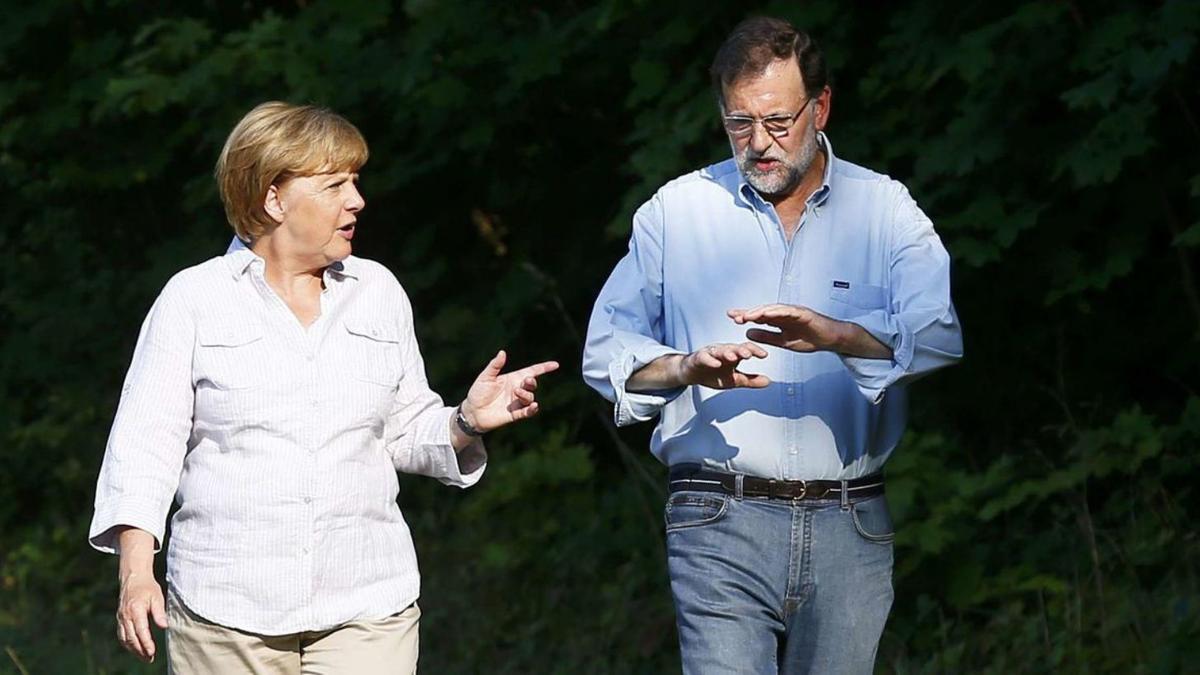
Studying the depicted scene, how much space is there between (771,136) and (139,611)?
5.53 ft

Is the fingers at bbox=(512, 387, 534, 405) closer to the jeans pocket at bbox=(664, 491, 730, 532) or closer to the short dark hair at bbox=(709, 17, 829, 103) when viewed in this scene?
the jeans pocket at bbox=(664, 491, 730, 532)

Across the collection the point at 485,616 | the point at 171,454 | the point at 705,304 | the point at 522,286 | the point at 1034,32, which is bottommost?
the point at 485,616

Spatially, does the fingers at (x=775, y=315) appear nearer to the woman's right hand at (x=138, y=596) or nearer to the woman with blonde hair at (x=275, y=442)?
the woman with blonde hair at (x=275, y=442)

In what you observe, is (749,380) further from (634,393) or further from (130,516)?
(130,516)

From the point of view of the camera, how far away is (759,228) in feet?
14.1

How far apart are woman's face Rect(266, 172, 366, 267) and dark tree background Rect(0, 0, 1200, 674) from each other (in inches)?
124

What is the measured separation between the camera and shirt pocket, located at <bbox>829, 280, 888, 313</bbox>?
14.0 ft

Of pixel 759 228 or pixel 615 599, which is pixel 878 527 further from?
pixel 615 599

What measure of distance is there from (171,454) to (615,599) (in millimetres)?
4411

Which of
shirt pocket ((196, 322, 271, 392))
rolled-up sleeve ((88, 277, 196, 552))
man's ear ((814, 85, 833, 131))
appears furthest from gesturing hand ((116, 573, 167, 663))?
man's ear ((814, 85, 833, 131))

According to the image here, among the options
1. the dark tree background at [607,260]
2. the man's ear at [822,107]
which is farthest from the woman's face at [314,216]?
the dark tree background at [607,260]

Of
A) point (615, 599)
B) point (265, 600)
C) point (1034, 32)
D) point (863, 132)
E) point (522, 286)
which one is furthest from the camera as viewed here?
point (522, 286)

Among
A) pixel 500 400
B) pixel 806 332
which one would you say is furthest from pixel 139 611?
pixel 806 332

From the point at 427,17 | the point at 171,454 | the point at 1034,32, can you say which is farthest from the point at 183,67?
the point at 171,454
